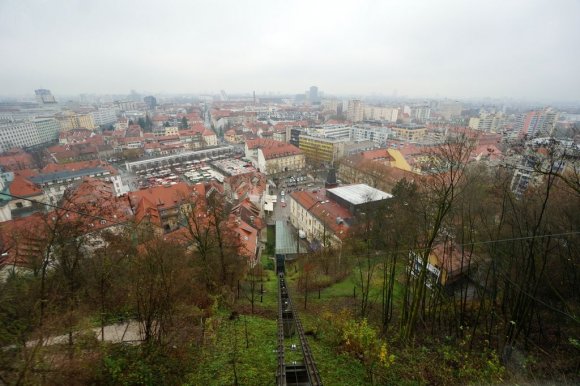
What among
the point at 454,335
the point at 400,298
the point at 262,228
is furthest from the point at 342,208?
the point at 454,335

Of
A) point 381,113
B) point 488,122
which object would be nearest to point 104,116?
point 381,113

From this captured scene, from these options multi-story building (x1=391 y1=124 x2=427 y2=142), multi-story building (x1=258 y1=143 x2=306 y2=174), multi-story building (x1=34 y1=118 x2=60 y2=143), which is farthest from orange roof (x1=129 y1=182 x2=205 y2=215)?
multi-story building (x1=34 y1=118 x2=60 y2=143)

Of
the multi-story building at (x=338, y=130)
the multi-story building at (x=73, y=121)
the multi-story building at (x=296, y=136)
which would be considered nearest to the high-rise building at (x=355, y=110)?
the multi-story building at (x=338, y=130)

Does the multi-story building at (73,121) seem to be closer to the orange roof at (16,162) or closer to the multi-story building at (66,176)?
the orange roof at (16,162)

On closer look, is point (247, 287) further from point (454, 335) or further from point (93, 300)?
point (454, 335)

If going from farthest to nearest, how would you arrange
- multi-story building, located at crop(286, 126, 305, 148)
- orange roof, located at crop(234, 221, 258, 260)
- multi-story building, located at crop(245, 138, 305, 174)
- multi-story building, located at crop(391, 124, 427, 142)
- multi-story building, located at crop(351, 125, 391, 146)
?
multi-story building, located at crop(391, 124, 427, 142)
multi-story building, located at crop(351, 125, 391, 146)
multi-story building, located at crop(286, 126, 305, 148)
multi-story building, located at crop(245, 138, 305, 174)
orange roof, located at crop(234, 221, 258, 260)

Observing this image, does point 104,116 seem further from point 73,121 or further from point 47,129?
point 47,129

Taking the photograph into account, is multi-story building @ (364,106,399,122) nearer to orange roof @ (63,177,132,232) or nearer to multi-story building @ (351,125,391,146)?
Answer: multi-story building @ (351,125,391,146)
